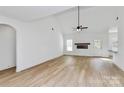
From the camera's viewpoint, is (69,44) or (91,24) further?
(69,44)

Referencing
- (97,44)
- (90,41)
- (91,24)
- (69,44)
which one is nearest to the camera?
(91,24)

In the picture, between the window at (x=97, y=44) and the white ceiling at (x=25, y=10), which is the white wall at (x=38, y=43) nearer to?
the white ceiling at (x=25, y=10)

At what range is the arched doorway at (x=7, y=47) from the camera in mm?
5602

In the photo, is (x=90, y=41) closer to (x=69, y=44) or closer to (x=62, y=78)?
(x=69, y=44)

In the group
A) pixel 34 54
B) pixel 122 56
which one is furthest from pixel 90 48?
pixel 34 54

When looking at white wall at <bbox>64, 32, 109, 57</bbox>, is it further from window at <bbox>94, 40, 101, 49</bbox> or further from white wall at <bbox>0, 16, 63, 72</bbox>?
white wall at <bbox>0, 16, 63, 72</bbox>

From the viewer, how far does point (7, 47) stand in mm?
5902

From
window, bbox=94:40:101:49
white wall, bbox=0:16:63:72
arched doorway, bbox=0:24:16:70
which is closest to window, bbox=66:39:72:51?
window, bbox=94:40:101:49

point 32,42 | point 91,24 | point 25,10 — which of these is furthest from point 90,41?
point 25,10

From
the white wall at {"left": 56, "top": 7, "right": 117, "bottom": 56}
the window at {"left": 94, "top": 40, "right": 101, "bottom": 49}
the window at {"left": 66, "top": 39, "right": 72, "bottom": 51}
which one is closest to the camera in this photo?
the white wall at {"left": 56, "top": 7, "right": 117, "bottom": 56}

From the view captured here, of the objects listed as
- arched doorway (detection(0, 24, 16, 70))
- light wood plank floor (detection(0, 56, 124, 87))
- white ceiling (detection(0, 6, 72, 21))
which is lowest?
light wood plank floor (detection(0, 56, 124, 87))

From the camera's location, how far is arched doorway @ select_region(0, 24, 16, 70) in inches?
221

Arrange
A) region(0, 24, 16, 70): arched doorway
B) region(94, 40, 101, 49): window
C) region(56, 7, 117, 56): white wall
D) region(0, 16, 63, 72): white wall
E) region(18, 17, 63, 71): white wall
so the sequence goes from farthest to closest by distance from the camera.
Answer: region(94, 40, 101, 49): window → region(56, 7, 117, 56): white wall → region(18, 17, 63, 71): white wall → region(0, 24, 16, 70): arched doorway → region(0, 16, 63, 72): white wall
